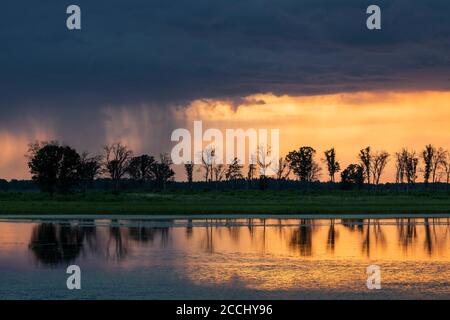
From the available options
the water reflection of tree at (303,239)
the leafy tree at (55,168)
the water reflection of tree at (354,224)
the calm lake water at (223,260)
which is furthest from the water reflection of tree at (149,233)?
the leafy tree at (55,168)

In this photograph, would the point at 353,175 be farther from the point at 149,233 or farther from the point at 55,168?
the point at 149,233

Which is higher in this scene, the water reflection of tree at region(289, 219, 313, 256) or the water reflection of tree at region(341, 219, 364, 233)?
the water reflection of tree at region(341, 219, 364, 233)

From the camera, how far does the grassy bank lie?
65438 millimetres

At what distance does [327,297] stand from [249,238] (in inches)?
661

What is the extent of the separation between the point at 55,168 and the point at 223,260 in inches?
3539

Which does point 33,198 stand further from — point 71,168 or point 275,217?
point 275,217

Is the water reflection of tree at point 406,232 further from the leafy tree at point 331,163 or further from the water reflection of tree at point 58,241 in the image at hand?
the leafy tree at point 331,163

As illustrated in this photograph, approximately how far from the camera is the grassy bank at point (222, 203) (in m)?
65.4

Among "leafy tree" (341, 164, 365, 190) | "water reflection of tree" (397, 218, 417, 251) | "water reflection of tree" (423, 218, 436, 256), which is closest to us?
"water reflection of tree" (423, 218, 436, 256)

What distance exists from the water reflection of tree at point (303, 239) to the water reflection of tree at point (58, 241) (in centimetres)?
1015

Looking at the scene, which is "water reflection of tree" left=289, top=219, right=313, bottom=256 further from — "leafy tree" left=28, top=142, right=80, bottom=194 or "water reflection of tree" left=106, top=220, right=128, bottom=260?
"leafy tree" left=28, top=142, right=80, bottom=194

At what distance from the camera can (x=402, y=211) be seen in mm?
63094

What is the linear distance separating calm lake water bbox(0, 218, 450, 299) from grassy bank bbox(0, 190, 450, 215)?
20037 millimetres

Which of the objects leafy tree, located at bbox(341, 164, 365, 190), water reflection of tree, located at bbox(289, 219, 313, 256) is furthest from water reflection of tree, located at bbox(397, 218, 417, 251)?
leafy tree, located at bbox(341, 164, 365, 190)
